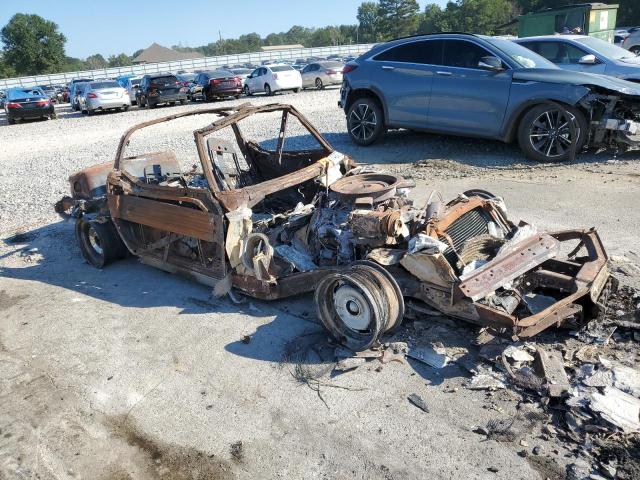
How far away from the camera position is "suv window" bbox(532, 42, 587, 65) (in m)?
11.3

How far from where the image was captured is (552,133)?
877 cm

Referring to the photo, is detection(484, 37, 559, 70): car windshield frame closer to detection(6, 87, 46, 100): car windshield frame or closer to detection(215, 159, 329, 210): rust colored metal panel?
detection(215, 159, 329, 210): rust colored metal panel

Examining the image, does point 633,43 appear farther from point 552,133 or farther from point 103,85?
point 103,85

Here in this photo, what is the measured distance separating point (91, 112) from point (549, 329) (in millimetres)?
24212

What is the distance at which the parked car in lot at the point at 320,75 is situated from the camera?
25906mm

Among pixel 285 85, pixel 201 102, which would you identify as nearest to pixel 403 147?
pixel 285 85

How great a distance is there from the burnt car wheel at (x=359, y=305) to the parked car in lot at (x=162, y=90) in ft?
71.2

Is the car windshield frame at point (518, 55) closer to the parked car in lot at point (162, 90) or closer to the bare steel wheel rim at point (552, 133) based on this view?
the bare steel wheel rim at point (552, 133)

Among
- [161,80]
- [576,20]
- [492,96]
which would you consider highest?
[576,20]

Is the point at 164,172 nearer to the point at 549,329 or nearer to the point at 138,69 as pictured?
the point at 549,329

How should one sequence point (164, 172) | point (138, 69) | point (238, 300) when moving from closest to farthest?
point (238, 300)
point (164, 172)
point (138, 69)

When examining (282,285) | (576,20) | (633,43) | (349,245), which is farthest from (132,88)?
(349,245)

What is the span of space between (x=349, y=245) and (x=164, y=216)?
2075 mm

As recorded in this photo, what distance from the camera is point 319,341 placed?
4355 millimetres
